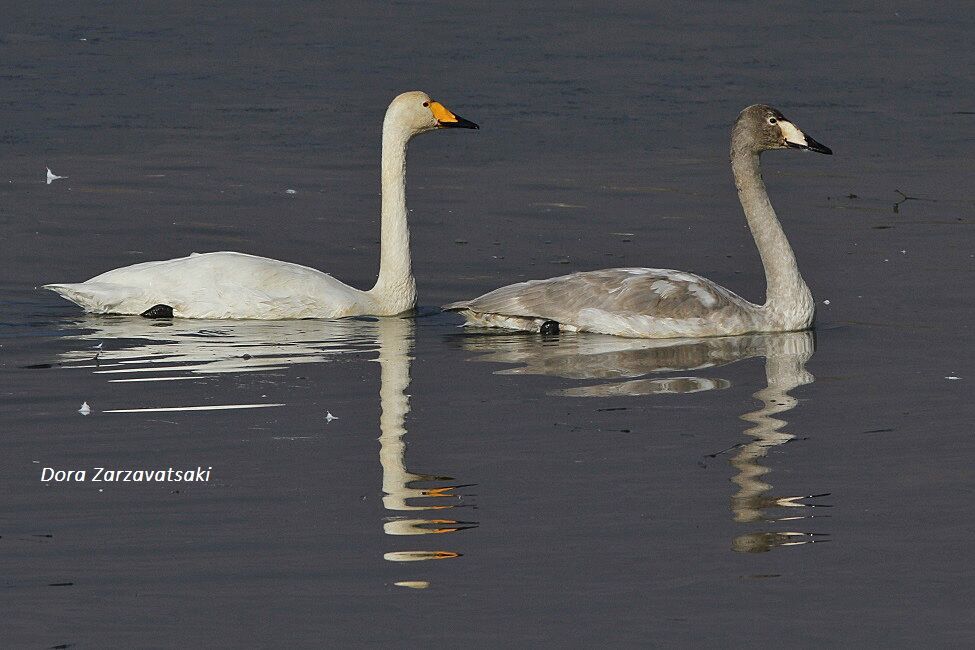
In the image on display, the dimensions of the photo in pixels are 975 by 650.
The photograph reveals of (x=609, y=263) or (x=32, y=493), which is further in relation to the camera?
(x=609, y=263)

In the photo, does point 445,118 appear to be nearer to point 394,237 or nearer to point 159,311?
point 394,237

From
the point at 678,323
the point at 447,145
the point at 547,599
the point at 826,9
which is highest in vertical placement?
the point at 826,9

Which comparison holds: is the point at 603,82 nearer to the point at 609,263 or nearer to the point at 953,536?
the point at 609,263

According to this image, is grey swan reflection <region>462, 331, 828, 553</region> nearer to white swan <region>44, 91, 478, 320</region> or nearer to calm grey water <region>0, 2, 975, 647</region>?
calm grey water <region>0, 2, 975, 647</region>

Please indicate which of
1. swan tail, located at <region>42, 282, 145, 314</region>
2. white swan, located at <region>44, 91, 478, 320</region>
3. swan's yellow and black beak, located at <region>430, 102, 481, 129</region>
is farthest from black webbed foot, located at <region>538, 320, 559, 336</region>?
swan tail, located at <region>42, 282, 145, 314</region>

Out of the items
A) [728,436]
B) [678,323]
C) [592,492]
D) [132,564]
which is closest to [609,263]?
[678,323]

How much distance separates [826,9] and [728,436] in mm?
17842

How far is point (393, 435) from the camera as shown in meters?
8.66

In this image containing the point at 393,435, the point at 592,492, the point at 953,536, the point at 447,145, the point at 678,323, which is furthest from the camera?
the point at 447,145

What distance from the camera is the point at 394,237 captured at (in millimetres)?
12617

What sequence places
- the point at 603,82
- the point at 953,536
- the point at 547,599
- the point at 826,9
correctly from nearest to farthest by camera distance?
the point at 547,599 < the point at 953,536 < the point at 603,82 < the point at 826,9

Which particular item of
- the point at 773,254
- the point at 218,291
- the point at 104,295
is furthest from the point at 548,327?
A: the point at 104,295

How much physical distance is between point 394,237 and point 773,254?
2.51m

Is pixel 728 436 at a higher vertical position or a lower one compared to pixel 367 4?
lower
